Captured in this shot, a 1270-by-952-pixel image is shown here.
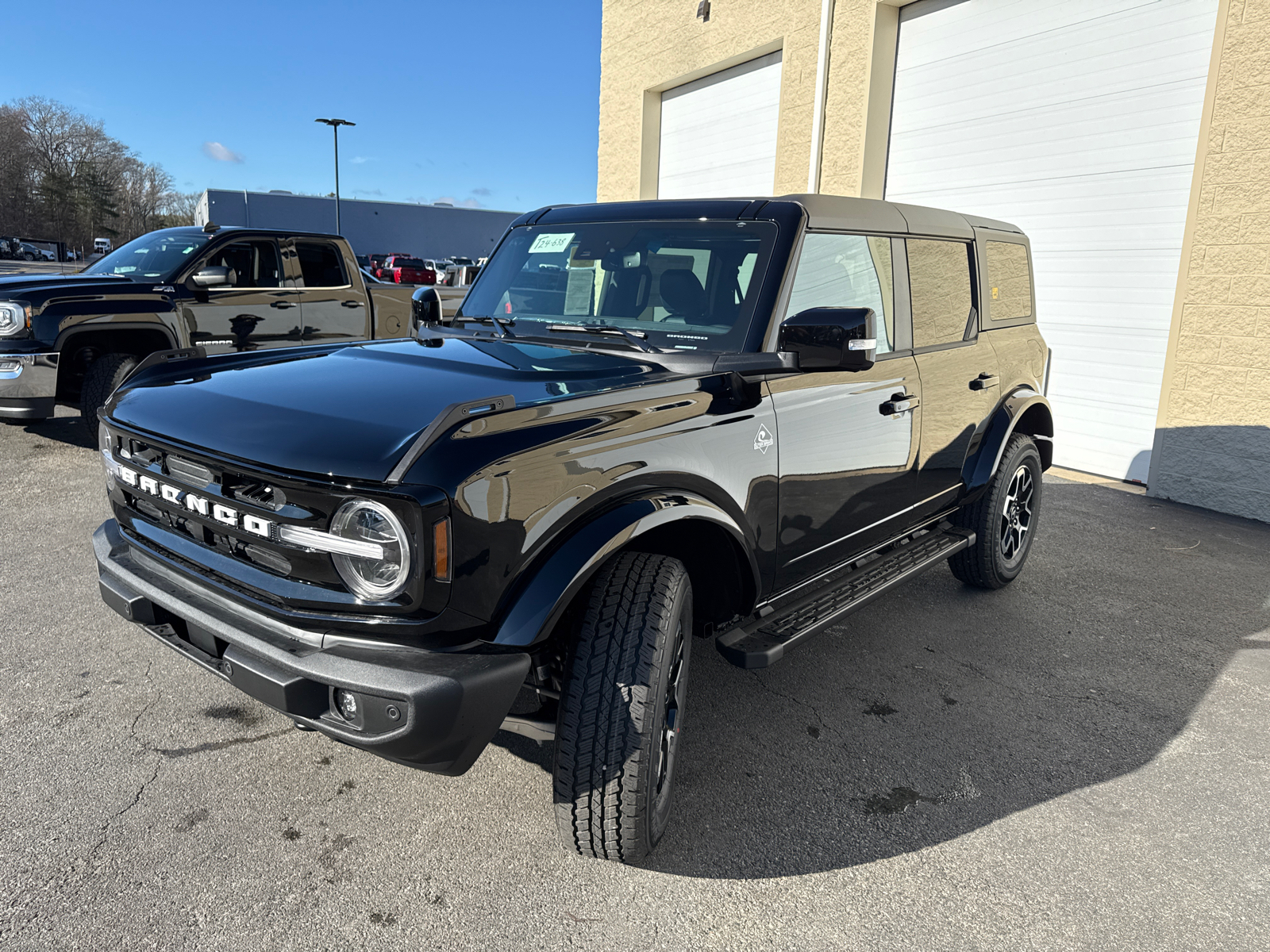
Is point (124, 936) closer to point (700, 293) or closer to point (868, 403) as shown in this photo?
point (700, 293)

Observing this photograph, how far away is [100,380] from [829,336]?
20.2 feet

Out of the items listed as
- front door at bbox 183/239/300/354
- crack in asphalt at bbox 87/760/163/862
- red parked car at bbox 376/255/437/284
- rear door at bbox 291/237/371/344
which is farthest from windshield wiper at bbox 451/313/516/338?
red parked car at bbox 376/255/437/284

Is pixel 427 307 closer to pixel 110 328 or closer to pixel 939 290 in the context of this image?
pixel 939 290

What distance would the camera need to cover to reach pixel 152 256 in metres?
7.53

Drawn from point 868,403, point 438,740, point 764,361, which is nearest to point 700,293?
point 764,361

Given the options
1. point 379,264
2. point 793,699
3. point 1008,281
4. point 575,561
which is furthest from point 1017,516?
point 379,264

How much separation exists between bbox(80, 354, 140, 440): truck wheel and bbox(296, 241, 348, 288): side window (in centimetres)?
179

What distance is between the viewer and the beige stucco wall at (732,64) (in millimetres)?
9742

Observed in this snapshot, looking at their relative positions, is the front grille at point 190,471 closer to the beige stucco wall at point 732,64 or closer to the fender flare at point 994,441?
the fender flare at point 994,441

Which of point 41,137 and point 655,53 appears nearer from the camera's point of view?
point 655,53

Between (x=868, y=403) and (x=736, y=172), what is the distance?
30.8 ft

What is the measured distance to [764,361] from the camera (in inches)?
111

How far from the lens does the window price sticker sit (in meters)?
3.55

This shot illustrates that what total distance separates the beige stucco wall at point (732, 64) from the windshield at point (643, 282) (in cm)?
720
